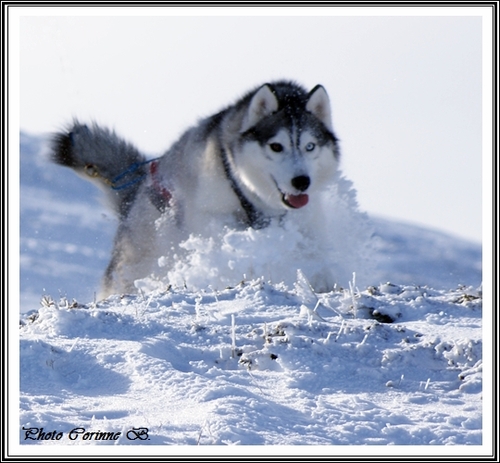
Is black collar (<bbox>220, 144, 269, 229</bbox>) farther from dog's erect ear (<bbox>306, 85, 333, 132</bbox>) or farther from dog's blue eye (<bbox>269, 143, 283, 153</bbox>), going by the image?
dog's erect ear (<bbox>306, 85, 333, 132</bbox>)

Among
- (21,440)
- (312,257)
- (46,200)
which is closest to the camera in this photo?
(21,440)

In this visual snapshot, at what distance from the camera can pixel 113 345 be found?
14.1ft

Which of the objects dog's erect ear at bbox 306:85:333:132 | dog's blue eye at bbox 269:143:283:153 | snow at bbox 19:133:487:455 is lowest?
snow at bbox 19:133:487:455

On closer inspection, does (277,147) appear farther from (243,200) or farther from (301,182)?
(243,200)

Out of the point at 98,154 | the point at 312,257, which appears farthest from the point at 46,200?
the point at 312,257

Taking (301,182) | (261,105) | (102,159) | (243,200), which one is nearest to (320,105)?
(261,105)

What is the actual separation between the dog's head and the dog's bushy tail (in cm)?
161

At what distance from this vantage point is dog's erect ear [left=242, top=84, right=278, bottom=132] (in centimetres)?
747

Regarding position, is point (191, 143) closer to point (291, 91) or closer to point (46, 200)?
point (291, 91)

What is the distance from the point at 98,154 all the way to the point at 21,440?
5.78m

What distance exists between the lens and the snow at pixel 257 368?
344 cm

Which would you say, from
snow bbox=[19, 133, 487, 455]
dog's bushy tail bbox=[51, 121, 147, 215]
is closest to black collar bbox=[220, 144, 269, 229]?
dog's bushy tail bbox=[51, 121, 147, 215]

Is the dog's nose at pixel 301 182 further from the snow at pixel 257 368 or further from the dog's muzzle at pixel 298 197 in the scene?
the snow at pixel 257 368

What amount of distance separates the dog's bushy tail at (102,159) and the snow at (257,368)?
11.0 feet
